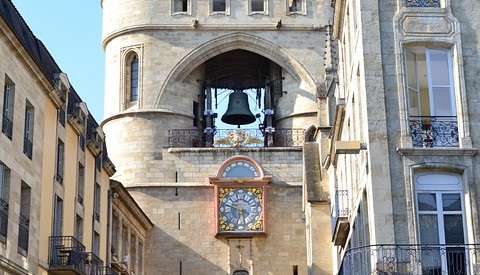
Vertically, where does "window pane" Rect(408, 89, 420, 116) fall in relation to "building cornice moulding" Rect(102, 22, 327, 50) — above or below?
below

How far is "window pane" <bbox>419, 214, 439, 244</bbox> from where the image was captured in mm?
18062

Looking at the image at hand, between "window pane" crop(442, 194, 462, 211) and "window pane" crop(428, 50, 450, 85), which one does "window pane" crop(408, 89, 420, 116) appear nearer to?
"window pane" crop(428, 50, 450, 85)

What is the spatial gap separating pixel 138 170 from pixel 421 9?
61.2 ft

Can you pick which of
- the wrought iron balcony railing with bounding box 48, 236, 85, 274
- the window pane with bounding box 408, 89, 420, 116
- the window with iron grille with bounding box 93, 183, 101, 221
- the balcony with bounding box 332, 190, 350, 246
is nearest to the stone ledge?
the window pane with bounding box 408, 89, 420, 116

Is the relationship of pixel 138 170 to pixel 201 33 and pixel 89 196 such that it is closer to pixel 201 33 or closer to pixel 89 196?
pixel 201 33

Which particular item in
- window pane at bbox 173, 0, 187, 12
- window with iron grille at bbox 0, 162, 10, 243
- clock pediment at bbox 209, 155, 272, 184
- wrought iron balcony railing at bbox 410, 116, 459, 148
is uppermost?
window pane at bbox 173, 0, 187, 12

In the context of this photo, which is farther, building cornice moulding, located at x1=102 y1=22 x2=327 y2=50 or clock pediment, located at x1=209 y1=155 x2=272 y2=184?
building cornice moulding, located at x1=102 y1=22 x2=327 y2=50

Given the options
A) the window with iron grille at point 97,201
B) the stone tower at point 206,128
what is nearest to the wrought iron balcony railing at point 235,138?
the stone tower at point 206,128

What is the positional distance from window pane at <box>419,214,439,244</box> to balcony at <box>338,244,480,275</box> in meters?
0.27

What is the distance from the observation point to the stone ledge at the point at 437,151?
60.3ft

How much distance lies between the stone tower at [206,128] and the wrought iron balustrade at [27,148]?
1182cm

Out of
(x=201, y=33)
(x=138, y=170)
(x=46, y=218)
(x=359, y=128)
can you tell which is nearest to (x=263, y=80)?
(x=201, y=33)

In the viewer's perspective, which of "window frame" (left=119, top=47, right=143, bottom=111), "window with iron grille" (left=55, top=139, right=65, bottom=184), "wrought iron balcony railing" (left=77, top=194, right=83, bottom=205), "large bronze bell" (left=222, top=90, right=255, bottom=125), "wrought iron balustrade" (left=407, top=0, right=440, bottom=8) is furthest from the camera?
"large bronze bell" (left=222, top=90, right=255, bottom=125)

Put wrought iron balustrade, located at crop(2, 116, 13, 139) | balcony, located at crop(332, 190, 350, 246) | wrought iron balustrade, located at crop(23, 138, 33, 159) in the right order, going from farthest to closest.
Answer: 1. balcony, located at crop(332, 190, 350, 246)
2. wrought iron balustrade, located at crop(23, 138, 33, 159)
3. wrought iron balustrade, located at crop(2, 116, 13, 139)
